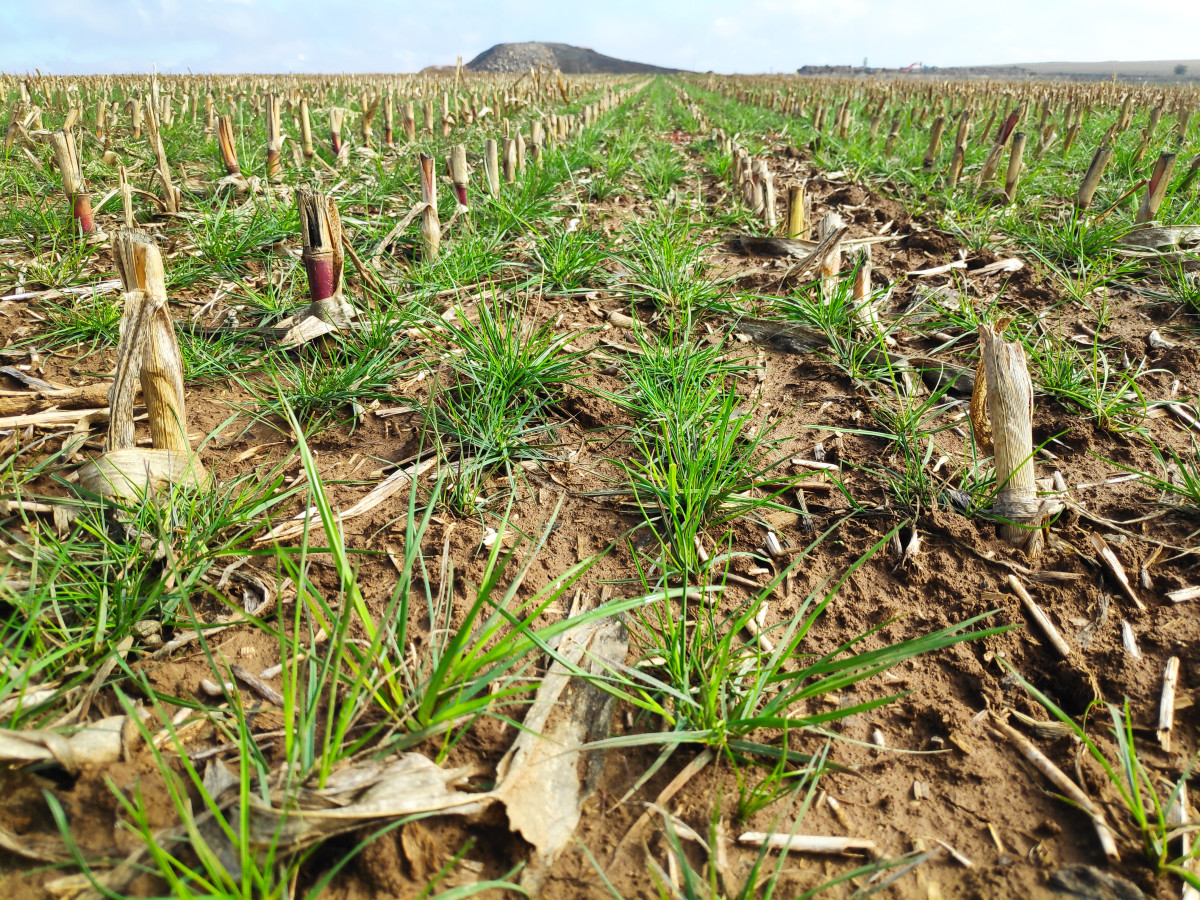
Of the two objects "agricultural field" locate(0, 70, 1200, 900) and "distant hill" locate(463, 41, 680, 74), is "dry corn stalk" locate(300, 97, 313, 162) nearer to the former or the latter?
"agricultural field" locate(0, 70, 1200, 900)

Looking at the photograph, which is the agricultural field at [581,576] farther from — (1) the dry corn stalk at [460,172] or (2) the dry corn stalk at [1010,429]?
(1) the dry corn stalk at [460,172]

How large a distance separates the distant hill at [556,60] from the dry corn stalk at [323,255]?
273 ft

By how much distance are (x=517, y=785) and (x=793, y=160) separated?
313 inches

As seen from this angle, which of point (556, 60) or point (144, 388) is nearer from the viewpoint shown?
point (144, 388)

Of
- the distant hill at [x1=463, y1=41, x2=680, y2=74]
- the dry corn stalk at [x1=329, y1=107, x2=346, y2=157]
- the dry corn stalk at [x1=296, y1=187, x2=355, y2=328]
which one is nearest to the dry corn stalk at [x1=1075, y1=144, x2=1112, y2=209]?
the dry corn stalk at [x1=296, y1=187, x2=355, y2=328]

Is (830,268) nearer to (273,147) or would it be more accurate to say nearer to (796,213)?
(796,213)

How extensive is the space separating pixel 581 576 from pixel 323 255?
62.2 inches

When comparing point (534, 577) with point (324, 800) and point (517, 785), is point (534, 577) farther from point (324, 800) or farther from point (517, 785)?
point (324, 800)

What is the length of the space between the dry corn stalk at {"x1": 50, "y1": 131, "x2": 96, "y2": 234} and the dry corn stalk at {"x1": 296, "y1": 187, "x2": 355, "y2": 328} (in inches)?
69.1

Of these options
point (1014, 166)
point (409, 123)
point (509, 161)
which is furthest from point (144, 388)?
point (409, 123)

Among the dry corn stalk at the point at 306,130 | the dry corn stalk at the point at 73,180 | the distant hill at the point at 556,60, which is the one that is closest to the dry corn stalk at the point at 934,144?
the dry corn stalk at the point at 306,130

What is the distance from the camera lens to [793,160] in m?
7.73

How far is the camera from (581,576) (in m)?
1.79

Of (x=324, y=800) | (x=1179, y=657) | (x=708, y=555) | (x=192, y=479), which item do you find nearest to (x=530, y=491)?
(x=708, y=555)
